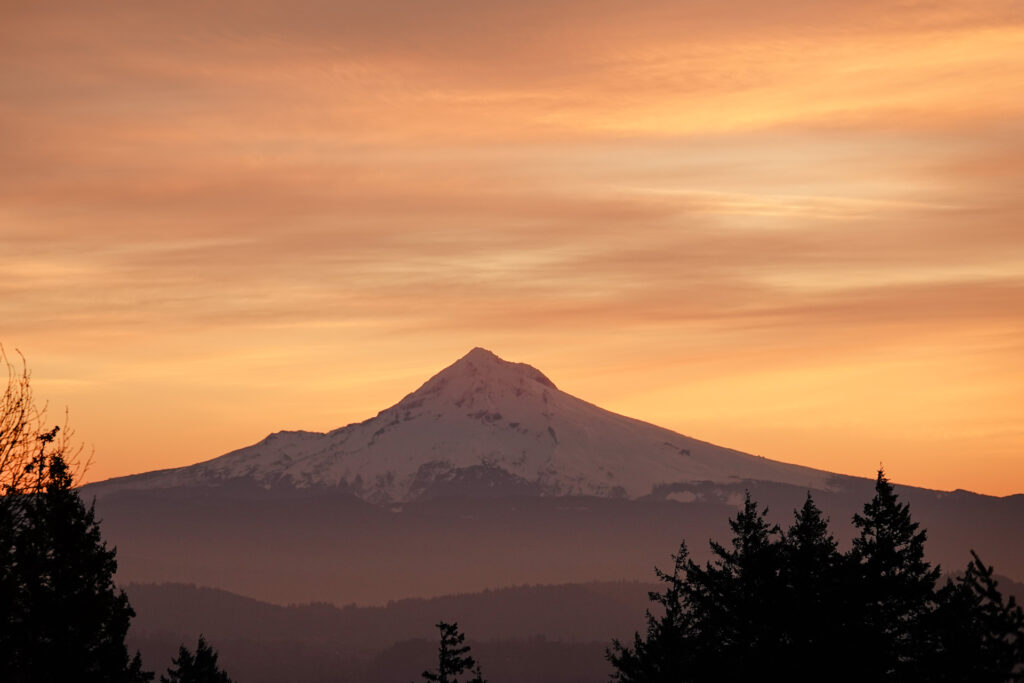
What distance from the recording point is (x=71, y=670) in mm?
44062

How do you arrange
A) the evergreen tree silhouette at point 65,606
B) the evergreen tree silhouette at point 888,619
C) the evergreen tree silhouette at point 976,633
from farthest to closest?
the evergreen tree silhouette at point 65,606
the evergreen tree silhouette at point 888,619
the evergreen tree silhouette at point 976,633

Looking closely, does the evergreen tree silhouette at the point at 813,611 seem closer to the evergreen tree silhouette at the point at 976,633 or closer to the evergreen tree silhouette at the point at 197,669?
the evergreen tree silhouette at the point at 976,633

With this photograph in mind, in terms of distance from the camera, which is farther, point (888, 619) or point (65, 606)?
point (65, 606)

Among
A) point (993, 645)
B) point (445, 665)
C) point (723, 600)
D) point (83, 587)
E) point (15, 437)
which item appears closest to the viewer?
point (993, 645)

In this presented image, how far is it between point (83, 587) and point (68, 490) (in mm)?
3587

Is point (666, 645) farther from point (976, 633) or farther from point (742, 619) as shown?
point (742, 619)

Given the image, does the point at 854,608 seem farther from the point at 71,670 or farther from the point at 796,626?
the point at 71,670

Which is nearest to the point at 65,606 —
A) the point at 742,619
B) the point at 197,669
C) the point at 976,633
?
the point at 742,619

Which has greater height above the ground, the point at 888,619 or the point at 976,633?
the point at 888,619

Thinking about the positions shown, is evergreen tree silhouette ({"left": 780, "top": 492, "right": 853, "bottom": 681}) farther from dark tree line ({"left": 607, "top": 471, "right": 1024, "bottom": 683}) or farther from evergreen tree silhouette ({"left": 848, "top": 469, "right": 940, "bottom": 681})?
evergreen tree silhouette ({"left": 848, "top": 469, "right": 940, "bottom": 681})

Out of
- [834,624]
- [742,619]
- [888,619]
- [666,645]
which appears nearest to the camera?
[834,624]

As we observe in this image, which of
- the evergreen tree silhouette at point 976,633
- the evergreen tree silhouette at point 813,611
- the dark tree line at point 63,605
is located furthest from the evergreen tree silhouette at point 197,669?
the evergreen tree silhouette at point 813,611

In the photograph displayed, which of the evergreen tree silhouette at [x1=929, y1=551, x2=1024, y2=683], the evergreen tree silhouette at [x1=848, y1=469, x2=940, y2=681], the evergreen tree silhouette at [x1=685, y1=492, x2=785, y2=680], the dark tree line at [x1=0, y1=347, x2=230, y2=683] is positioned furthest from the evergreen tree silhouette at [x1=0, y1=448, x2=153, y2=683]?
the evergreen tree silhouette at [x1=929, y1=551, x2=1024, y2=683]

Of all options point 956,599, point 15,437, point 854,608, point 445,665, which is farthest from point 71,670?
point 956,599
